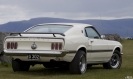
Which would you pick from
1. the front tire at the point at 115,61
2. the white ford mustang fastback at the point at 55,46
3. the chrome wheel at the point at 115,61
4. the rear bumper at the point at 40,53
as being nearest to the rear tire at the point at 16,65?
the white ford mustang fastback at the point at 55,46

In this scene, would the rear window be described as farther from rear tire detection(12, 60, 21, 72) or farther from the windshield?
rear tire detection(12, 60, 21, 72)

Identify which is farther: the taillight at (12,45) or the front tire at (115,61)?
the front tire at (115,61)

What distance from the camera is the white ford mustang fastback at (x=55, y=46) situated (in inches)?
400

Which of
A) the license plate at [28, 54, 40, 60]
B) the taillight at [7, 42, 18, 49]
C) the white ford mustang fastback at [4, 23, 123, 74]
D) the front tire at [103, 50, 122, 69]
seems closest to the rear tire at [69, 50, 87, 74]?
the white ford mustang fastback at [4, 23, 123, 74]

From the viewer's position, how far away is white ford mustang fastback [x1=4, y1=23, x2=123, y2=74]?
10172 millimetres

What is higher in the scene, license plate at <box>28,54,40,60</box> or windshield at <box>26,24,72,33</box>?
windshield at <box>26,24,72,33</box>

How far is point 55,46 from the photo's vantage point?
1014cm

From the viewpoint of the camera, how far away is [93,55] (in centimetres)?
1179

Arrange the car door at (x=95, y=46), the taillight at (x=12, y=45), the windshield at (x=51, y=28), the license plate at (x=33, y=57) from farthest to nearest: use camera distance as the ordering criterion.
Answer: the car door at (x=95, y=46) → the windshield at (x=51, y=28) → the taillight at (x=12, y=45) → the license plate at (x=33, y=57)

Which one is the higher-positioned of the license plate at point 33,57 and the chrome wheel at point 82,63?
the license plate at point 33,57

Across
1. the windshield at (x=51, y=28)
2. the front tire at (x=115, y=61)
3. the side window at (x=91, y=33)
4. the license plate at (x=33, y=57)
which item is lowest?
the front tire at (x=115, y=61)

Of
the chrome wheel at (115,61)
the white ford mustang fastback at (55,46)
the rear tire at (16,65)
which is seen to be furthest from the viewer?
the chrome wheel at (115,61)

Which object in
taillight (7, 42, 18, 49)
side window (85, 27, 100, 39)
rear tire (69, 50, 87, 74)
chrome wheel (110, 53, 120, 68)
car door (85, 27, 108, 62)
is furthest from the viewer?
chrome wheel (110, 53, 120, 68)

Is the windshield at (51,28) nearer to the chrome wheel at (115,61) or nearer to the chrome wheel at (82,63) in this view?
the chrome wheel at (82,63)
